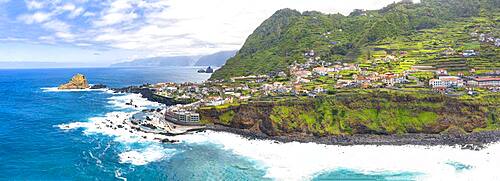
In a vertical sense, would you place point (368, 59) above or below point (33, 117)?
above

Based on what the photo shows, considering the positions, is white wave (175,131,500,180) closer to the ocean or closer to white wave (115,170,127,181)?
the ocean

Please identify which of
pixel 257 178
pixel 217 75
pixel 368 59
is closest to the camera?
pixel 257 178

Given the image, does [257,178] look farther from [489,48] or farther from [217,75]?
[217,75]

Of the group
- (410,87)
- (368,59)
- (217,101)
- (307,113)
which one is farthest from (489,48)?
(217,101)

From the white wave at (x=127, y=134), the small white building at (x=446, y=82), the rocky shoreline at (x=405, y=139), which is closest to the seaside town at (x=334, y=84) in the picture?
→ the small white building at (x=446, y=82)

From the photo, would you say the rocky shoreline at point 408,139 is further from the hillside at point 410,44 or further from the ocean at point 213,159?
the hillside at point 410,44

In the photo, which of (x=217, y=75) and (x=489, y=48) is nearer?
(x=489, y=48)

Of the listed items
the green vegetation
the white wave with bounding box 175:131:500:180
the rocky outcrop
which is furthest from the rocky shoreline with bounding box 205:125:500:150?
the rocky outcrop
